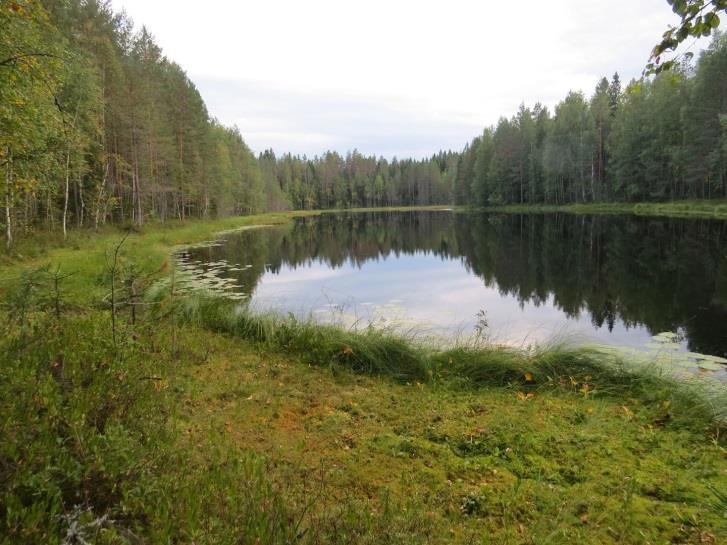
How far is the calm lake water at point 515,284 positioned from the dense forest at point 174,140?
18.4 ft

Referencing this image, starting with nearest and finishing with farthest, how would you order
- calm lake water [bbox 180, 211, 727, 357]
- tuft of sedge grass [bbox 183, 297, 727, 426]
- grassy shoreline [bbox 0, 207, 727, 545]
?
1. grassy shoreline [bbox 0, 207, 727, 545]
2. tuft of sedge grass [bbox 183, 297, 727, 426]
3. calm lake water [bbox 180, 211, 727, 357]

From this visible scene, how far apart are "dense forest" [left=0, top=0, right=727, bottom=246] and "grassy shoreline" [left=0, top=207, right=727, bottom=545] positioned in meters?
3.22

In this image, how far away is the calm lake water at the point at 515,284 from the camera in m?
10.5

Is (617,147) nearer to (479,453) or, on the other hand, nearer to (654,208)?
(654,208)

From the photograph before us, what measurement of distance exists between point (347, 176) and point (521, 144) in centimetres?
6837

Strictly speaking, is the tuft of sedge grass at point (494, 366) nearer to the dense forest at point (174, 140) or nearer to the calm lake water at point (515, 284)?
the calm lake water at point (515, 284)

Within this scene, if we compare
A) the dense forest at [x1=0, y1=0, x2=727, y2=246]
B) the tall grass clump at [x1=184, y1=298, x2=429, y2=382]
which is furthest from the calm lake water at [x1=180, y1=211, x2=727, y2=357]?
the dense forest at [x1=0, y1=0, x2=727, y2=246]

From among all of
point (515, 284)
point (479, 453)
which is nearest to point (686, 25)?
point (479, 453)

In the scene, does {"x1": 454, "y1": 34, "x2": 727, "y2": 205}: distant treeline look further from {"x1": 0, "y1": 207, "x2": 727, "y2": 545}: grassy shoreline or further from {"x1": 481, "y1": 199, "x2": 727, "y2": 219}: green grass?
{"x1": 0, "y1": 207, "x2": 727, "y2": 545}: grassy shoreline

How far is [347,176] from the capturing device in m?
130

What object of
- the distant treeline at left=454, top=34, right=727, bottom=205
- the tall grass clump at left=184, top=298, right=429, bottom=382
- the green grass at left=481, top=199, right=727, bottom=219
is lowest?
the tall grass clump at left=184, top=298, right=429, bottom=382

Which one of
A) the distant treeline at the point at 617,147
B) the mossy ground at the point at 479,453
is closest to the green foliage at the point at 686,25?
the mossy ground at the point at 479,453

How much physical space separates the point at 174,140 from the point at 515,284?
3402 cm

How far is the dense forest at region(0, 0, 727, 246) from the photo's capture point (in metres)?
10.8
